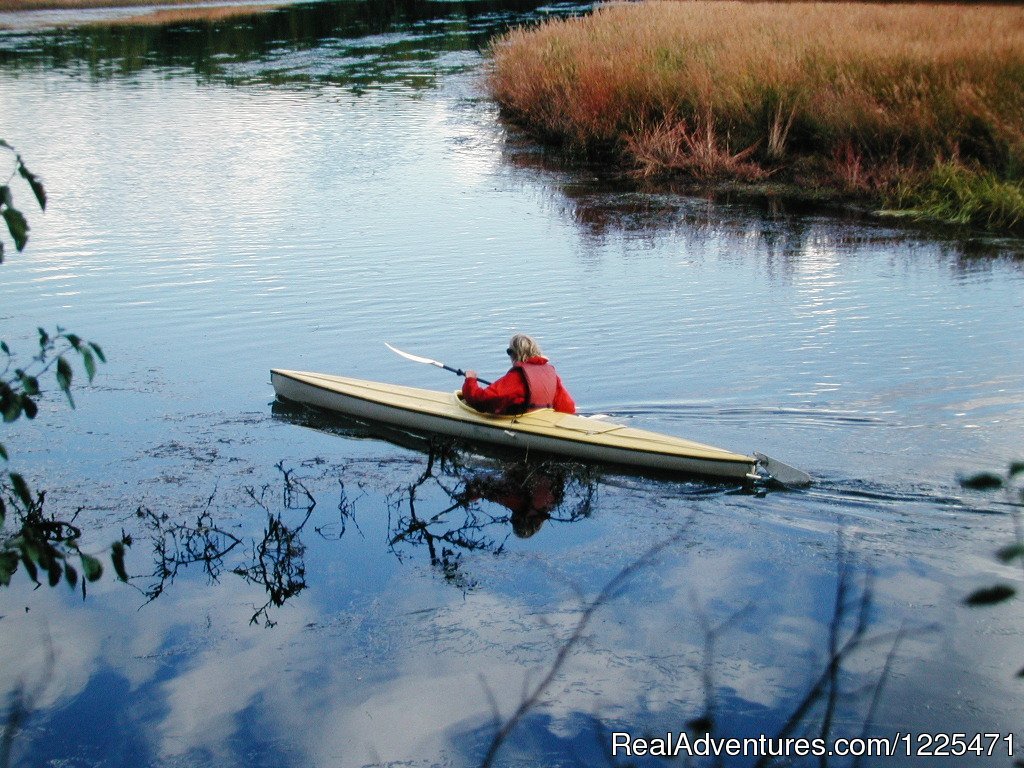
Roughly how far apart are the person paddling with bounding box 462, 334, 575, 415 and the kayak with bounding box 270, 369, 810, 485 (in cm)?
7

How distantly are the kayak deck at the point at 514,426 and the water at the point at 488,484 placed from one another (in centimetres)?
19

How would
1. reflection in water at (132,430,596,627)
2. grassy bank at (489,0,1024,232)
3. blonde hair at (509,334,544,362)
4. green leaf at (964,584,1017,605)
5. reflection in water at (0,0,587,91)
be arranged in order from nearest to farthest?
green leaf at (964,584,1017,605) → reflection in water at (132,430,596,627) → blonde hair at (509,334,544,362) → grassy bank at (489,0,1024,232) → reflection in water at (0,0,587,91)

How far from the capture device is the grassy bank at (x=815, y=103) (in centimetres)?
1438

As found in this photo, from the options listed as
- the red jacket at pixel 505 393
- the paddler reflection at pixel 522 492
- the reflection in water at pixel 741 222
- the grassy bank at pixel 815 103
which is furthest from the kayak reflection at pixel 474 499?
the grassy bank at pixel 815 103

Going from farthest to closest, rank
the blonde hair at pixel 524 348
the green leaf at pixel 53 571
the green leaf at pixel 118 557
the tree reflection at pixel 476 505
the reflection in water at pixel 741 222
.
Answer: the reflection in water at pixel 741 222
the blonde hair at pixel 524 348
the tree reflection at pixel 476 505
the green leaf at pixel 118 557
the green leaf at pixel 53 571

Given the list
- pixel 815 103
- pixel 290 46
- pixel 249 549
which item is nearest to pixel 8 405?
pixel 249 549

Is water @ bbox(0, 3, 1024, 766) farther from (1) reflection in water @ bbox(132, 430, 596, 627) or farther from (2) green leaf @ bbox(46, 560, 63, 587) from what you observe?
(2) green leaf @ bbox(46, 560, 63, 587)

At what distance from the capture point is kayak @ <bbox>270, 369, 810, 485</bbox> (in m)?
7.01

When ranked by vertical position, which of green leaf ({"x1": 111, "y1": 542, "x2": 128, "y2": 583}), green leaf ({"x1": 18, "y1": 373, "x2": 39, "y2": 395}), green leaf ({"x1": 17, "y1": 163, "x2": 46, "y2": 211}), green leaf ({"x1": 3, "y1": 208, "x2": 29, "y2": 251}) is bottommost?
green leaf ({"x1": 111, "y1": 542, "x2": 128, "y2": 583})

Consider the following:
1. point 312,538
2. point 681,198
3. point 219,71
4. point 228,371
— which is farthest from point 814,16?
point 312,538

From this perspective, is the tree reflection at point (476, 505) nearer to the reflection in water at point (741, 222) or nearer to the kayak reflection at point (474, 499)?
the kayak reflection at point (474, 499)

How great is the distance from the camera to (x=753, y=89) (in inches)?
650

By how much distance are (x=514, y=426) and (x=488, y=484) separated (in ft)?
1.49

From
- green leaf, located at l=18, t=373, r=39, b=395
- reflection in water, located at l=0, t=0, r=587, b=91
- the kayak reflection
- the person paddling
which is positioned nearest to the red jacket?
the person paddling
